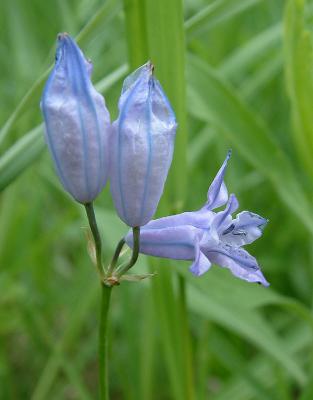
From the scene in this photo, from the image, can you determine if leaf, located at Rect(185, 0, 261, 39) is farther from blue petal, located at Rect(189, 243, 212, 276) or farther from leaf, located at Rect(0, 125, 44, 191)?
blue petal, located at Rect(189, 243, 212, 276)

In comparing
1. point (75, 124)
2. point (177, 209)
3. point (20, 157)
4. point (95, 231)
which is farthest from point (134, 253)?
point (177, 209)

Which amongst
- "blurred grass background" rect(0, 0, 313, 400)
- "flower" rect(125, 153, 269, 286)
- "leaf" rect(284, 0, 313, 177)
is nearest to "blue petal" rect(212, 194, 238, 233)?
"flower" rect(125, 153, 269, 286)

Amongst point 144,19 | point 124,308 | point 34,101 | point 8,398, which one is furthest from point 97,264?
point 8,398

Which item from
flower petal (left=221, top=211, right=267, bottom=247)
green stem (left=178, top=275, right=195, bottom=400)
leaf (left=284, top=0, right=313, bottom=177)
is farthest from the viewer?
green stem (left=178, top=275, right=195, bottom=400)

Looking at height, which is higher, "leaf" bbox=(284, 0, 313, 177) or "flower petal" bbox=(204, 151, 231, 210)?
"leaf" bbox=(284, 0, 313, 177)

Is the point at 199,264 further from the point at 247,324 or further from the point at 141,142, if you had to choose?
the point at 247,324

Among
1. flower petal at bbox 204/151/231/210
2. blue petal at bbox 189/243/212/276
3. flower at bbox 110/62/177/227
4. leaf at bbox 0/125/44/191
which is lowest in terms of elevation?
blue petal at bbox 189/243/212/276

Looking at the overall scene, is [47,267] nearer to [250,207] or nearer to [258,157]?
[250,207]
